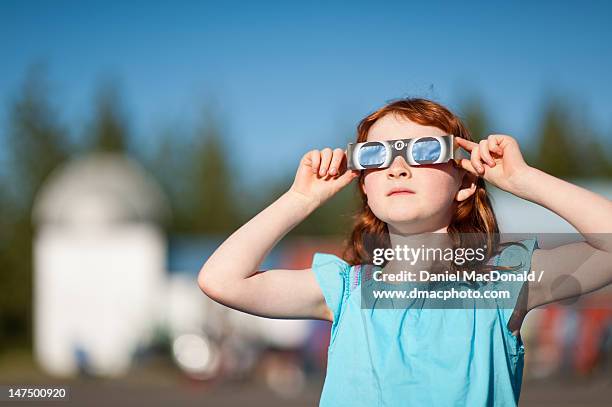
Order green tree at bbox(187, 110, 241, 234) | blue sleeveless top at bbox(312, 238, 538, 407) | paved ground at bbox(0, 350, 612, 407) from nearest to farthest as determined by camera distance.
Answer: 1. blue sleeveless top at bbox(312, 238, 538, 407)
2. paved ground at bbox(0, 350, 612, 407)
3. green tree at bbox(187, 110, 241, 234)

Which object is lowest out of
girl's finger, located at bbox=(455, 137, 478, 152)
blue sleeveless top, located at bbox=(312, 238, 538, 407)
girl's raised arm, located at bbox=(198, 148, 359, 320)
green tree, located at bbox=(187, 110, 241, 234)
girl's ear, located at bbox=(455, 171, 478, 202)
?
blue sleeveless top, located at bbox=(312, 238, 538, 407)

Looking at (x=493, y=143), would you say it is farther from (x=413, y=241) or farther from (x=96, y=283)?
(x=96, y=283)

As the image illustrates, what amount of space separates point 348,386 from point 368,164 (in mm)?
683

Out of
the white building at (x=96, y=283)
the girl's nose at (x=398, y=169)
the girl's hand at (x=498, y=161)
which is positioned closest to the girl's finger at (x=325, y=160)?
the girl's nose at (x=398, y=169)

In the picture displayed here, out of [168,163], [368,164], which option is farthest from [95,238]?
[168,163]

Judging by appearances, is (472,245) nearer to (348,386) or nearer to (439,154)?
(439,154)

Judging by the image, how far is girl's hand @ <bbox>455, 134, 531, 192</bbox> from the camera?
2230mm

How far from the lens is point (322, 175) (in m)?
2.49

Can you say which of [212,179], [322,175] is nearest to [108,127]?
[212,179]

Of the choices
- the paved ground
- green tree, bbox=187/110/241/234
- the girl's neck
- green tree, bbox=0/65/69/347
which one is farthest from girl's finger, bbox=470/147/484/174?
green tree, bbox=187/110/241/234

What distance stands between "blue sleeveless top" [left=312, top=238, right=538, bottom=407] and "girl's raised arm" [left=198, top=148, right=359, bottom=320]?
17 centimetres

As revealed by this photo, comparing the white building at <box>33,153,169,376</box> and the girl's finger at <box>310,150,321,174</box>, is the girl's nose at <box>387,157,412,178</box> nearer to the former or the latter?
the girl's finger at <box>310,150,321,174</box>

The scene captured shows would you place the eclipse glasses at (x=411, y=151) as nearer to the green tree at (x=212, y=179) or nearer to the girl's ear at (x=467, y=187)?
the girl's ear at (x=467, y=187)

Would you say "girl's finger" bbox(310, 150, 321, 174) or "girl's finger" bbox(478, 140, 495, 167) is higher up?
"girl's finger" bbox(310, 150, 321, 174)
